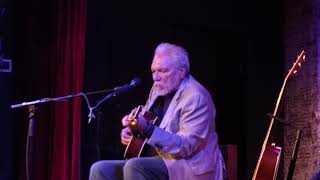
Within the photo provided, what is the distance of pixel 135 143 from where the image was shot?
12.3 ft

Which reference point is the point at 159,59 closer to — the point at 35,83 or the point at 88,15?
the point at 35,83

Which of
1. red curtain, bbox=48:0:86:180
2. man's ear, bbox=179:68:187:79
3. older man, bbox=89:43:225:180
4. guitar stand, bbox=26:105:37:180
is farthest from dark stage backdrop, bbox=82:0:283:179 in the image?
man's ear, bbox=179:68:187:79

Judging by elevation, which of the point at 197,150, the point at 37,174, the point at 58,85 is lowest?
the point at 37,174

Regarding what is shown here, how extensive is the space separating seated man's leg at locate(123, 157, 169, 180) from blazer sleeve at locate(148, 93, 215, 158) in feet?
0.27

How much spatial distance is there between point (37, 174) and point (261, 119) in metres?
3.00

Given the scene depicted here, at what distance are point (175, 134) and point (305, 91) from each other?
11.8 ft

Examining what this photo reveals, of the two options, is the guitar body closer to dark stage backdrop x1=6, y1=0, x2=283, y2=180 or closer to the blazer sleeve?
the blazer sleeve

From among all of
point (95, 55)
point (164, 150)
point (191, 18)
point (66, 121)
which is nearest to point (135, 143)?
point (164, 150)

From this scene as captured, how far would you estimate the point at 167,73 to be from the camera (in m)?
3.67

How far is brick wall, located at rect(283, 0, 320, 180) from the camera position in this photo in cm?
649

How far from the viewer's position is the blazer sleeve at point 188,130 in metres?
3.34

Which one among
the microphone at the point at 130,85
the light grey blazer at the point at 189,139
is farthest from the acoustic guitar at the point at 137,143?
the microphone at the point at 130,85

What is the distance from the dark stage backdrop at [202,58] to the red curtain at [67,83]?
294 millimetres

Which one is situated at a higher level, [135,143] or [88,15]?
[88,15]
